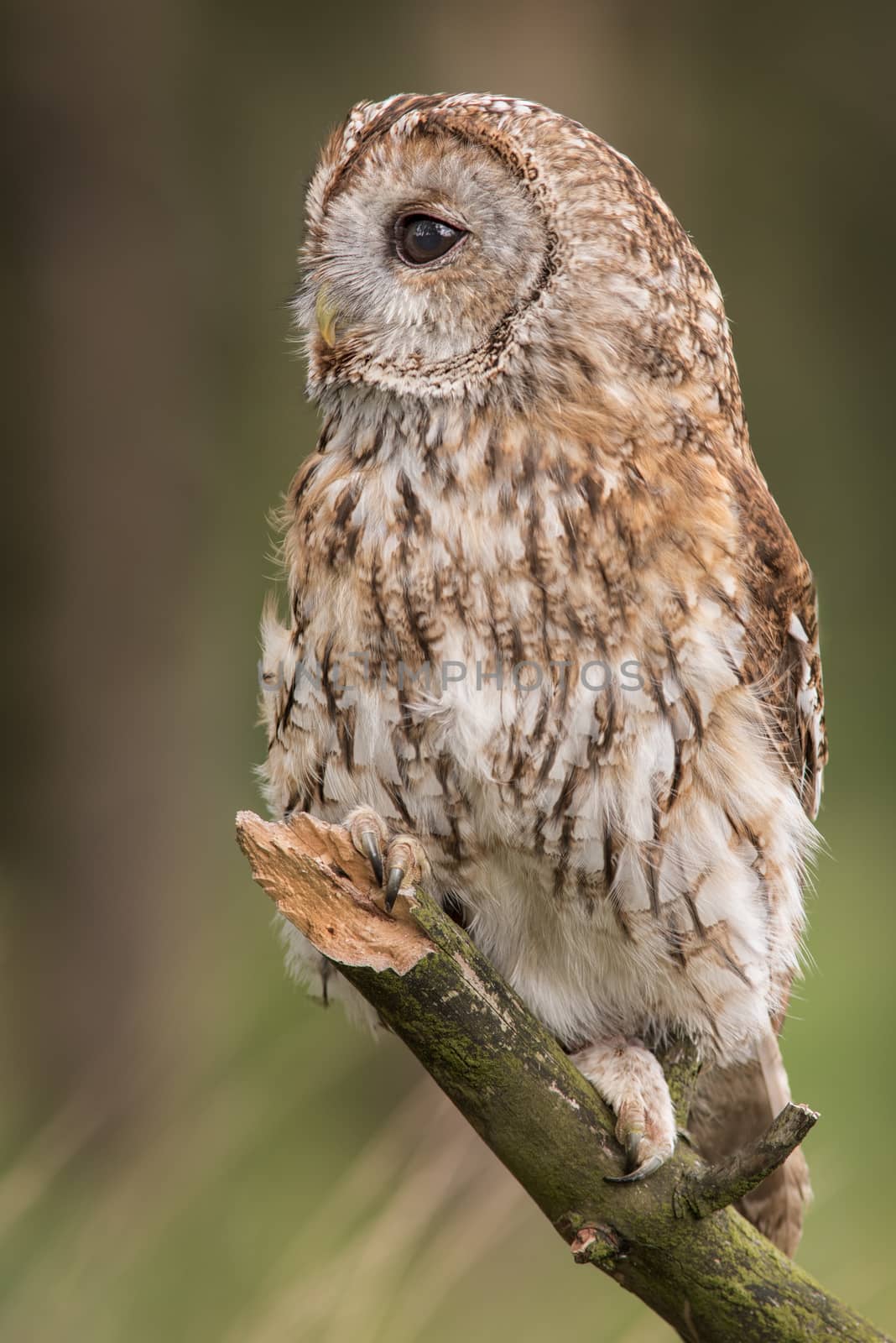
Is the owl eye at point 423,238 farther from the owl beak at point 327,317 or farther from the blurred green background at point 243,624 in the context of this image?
the blurred green background at point 243,624

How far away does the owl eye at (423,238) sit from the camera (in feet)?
5.17

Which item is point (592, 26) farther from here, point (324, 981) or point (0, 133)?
point (324, 981)

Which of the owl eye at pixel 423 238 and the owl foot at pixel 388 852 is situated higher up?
the owl eye at pixel 423 238

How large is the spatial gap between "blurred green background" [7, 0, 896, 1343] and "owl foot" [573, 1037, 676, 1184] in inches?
21.0

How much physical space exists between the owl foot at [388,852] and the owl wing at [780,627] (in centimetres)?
44

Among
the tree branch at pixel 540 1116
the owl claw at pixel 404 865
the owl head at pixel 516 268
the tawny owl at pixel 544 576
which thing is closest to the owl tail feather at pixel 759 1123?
the tawny owl at pixel 544 576

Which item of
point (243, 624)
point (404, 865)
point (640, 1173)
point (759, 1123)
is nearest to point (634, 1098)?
point (640, 1173)

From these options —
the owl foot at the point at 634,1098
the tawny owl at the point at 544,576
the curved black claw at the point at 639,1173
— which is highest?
the tawny owl at the point at 544,576

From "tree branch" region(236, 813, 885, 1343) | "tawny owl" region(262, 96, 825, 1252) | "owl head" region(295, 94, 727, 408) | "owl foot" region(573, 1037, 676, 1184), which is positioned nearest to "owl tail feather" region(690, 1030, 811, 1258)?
"owl foot" region(573, 1037, 676, 1184)

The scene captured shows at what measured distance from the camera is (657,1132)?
4.92 feet

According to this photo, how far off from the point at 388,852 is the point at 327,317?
2.14 feet

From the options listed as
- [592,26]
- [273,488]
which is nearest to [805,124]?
[592,26]

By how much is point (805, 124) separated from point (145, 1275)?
434 centimetres

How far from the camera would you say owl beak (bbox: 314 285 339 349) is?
1665mm
